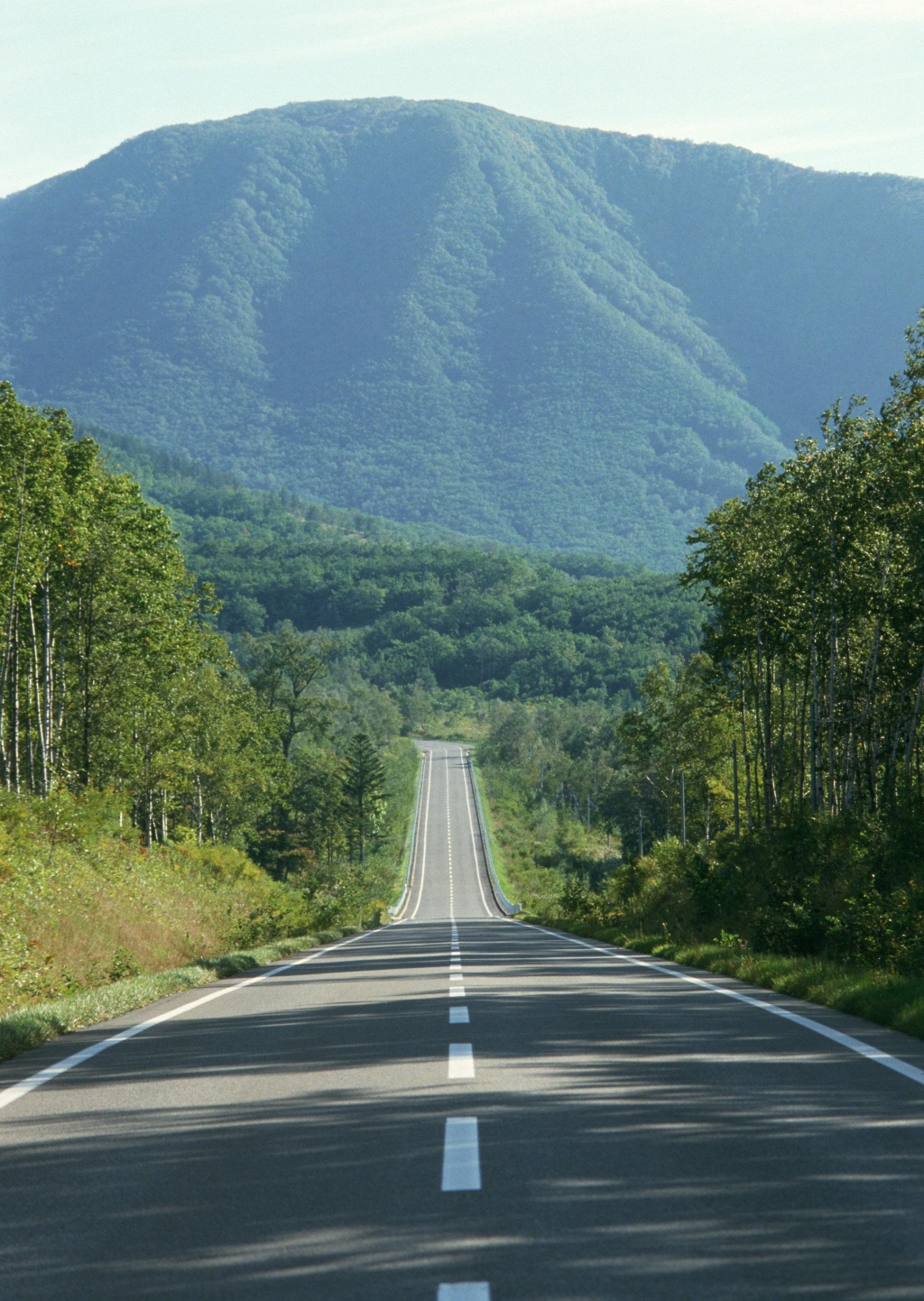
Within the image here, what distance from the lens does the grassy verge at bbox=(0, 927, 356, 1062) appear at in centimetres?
1104

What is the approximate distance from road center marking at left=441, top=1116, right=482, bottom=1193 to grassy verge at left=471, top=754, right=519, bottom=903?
82576 mm

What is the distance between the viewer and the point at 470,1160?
256 inches

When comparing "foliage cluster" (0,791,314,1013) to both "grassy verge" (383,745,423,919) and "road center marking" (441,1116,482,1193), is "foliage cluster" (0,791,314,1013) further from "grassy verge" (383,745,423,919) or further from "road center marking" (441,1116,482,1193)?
"grassy verge" (383,745,423,919)

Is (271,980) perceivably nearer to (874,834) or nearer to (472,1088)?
(874,834)

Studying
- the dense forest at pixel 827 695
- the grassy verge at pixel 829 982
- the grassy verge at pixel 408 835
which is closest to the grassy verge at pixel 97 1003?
the grassy verge at pixel 829 982

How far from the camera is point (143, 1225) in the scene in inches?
225

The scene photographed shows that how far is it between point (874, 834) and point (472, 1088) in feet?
44.2

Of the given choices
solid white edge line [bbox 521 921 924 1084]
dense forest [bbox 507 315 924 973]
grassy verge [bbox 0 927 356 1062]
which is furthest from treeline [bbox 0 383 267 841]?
solid white edge line [bbox 521 921 924 1084]

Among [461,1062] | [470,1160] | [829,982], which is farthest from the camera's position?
[829,982]

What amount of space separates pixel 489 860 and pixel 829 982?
95.6 metres

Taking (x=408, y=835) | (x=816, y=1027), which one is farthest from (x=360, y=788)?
(x=816, y=1027)

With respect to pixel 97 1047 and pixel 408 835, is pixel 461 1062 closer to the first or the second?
pixel 97 1047

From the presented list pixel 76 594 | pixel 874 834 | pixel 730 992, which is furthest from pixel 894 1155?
pixel 76 594

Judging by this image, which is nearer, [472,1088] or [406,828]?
[472,1088]
